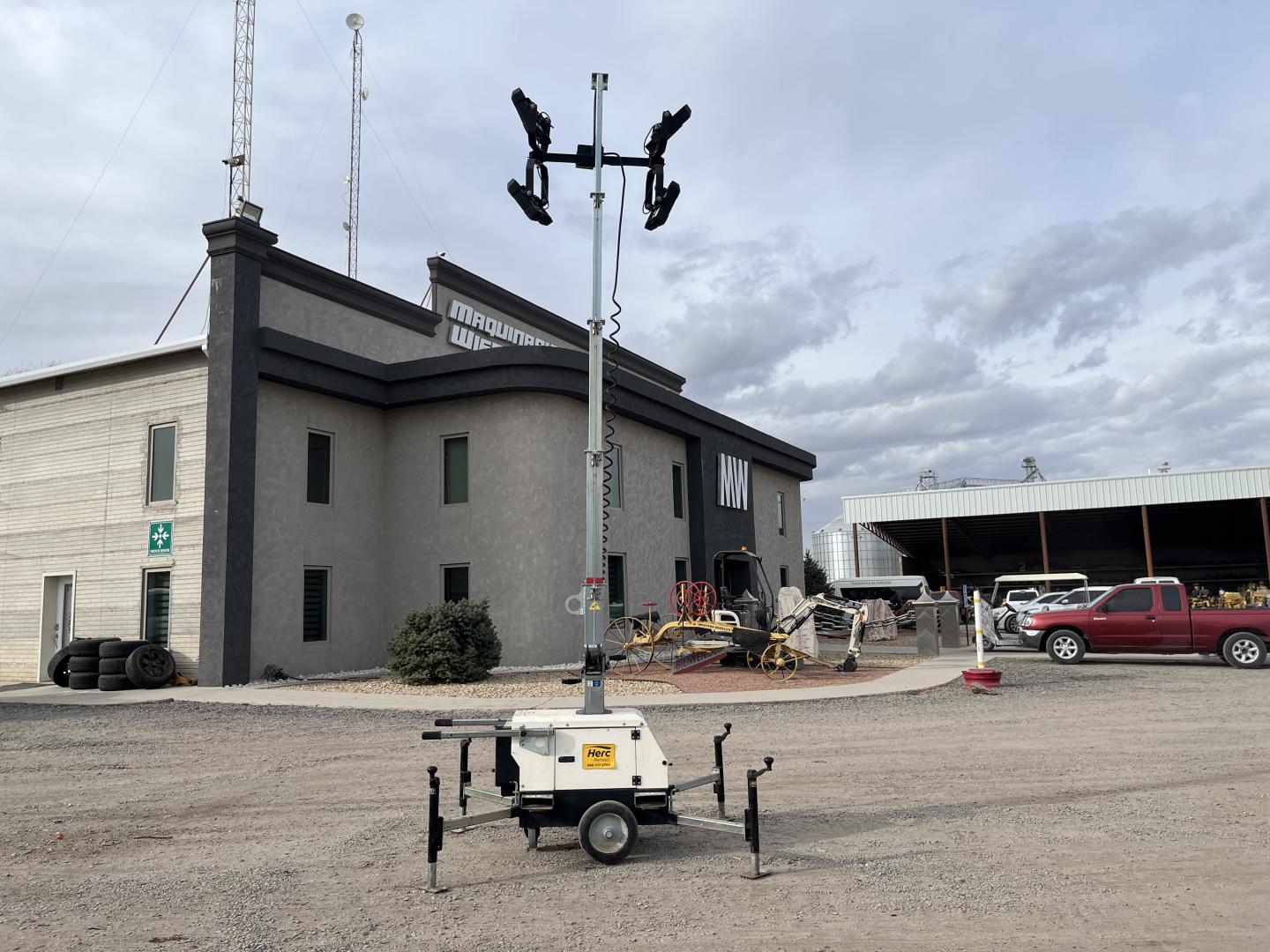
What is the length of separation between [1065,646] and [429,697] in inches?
534

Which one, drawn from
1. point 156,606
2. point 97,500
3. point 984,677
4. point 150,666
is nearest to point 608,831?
point 984,677

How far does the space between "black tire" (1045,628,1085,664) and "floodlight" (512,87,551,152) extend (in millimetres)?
17275

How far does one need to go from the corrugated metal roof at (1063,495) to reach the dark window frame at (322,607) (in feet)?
127

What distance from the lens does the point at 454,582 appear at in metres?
21.6

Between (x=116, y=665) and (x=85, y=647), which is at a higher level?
(x=85, y=647)

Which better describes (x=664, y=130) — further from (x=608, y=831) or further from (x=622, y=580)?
(x=622, y=580)

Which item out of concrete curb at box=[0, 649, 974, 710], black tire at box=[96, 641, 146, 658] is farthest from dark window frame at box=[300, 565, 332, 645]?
black tire at box=[96, 641, 146, 658]

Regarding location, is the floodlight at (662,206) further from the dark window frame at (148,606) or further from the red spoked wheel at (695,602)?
the dark window frame at (148,606)

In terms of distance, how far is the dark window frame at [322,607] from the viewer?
19781 millimetres

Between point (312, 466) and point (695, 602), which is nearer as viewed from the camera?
point (312, 466)

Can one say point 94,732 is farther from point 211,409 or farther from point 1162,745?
point 1162,745

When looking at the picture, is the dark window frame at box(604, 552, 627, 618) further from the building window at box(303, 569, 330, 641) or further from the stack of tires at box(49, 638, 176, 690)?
the stack of tires at box(49, 638, 176, 690)

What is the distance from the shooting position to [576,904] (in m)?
5.47

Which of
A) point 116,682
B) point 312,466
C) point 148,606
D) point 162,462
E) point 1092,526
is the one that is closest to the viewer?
point 116,682
